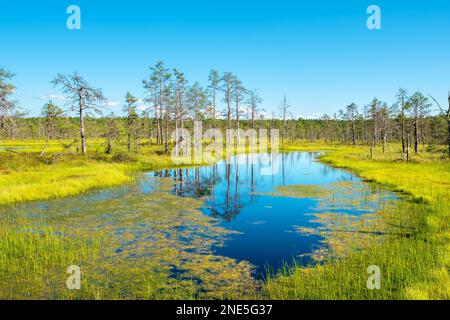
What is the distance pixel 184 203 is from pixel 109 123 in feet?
65.1

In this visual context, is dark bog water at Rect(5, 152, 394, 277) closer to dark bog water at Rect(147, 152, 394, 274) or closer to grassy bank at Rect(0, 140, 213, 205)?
dark bog water at Rect(147, 152, 394, 274)

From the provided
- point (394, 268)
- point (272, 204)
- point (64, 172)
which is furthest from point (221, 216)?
point (64, 172)

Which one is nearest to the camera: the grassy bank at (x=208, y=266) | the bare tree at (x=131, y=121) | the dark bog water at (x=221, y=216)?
the grassy bank at (x=208, y=266)

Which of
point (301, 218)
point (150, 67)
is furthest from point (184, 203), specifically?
point (150, 67)

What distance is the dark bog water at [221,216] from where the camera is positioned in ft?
32.8

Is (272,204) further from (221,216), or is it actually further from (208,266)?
(208,266)

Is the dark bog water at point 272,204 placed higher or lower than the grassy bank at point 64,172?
lower

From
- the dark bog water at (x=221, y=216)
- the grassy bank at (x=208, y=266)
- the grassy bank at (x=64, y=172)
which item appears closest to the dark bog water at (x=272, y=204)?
the dark bog water at (x=221, y=216)

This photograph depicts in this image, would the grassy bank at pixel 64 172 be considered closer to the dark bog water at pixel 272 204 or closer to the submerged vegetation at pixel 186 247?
the submerged vegetation at pixel 186 247

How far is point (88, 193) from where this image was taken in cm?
1947

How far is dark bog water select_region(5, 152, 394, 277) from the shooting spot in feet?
32.8

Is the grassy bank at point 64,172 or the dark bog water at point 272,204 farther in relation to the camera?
the grassy bank at point 64,172

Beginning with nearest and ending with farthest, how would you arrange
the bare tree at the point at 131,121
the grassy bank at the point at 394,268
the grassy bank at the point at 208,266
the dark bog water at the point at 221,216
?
the grassy bank at the point at 394,268 < the grassy bank at the point at 208,266 < the dark bog water at the point at 221,216 < the bare tree at the point at 131,121
